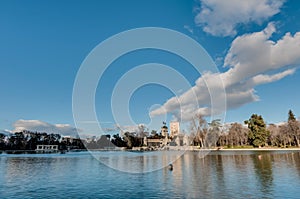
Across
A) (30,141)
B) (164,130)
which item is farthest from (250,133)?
(30,141)

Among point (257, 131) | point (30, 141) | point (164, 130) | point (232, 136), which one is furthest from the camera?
point (164, 130)

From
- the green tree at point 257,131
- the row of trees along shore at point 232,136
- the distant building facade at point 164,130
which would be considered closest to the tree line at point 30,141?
the row of trees along shore at point 232,136

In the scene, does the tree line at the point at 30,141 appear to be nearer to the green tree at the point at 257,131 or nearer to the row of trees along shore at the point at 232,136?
the row of trees along shore at the point at 232,136

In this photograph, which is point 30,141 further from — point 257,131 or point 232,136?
point 257,131

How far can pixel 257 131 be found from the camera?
8088 cm

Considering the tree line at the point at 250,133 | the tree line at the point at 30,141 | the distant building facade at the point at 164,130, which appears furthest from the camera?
the distant building facade at the point at 164,130

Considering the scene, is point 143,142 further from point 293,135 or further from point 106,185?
point 106,185

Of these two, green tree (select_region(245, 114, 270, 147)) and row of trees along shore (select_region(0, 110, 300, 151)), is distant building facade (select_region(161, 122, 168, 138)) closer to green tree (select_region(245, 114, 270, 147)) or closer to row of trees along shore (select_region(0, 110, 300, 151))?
row of trees along shore (select_region(0, 110, 300, 151))

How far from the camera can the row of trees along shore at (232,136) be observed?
265 ft

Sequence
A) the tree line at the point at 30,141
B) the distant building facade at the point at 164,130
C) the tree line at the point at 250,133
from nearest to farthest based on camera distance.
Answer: the tree line at the point at 250,133
the tree line at the point at 30,141
the distant building facade at the point at 164,130

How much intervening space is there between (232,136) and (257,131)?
36.9ft

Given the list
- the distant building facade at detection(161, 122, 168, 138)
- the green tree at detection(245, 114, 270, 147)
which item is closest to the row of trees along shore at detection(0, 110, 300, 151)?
the green tree at detection(245, 114, 270, 147)

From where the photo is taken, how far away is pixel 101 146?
127 metres

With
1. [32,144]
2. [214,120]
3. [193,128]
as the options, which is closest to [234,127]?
[214,120]
